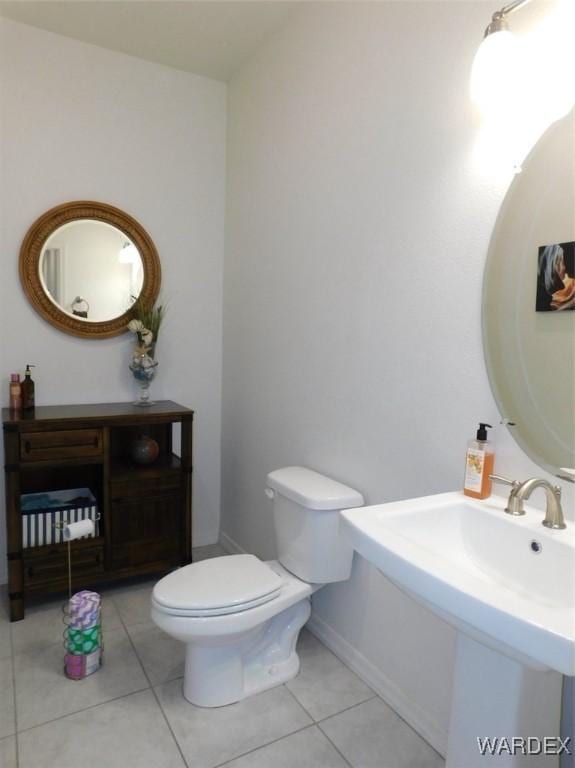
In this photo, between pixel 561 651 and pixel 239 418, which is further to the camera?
pixel 239 418

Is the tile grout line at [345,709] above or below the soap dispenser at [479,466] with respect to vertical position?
below

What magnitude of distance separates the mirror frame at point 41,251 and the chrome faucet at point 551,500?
211cm

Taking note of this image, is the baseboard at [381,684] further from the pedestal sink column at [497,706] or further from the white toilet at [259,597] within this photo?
the pedestal sink column at [497,706]

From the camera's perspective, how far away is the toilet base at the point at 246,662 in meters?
1.66

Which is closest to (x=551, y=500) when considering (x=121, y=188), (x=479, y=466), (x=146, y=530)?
(x=479, y=466)

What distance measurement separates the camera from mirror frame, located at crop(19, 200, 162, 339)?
2348mm

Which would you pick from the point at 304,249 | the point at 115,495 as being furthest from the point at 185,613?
the point at 304,249

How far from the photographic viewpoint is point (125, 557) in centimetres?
234

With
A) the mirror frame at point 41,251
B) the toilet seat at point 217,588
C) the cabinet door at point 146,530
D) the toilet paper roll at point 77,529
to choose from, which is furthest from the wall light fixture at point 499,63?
the cabinet door at point 146,530

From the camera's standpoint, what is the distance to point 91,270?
2.49 m

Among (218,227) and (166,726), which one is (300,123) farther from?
(166,726)

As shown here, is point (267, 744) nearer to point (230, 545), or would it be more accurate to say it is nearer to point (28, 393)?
point (230, 545)

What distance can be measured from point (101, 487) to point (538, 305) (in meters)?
1.95

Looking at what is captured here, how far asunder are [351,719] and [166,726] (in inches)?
23.7
